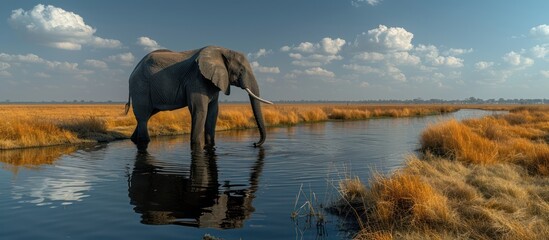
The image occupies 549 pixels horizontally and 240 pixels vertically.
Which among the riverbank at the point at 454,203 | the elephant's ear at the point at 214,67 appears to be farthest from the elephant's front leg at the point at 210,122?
the riverbank at the point at 454,203

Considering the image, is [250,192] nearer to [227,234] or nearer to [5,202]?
[227,234]

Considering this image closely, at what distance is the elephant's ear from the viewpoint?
591 inches

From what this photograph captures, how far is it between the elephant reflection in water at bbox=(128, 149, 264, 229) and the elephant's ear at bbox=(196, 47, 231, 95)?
4.42 meters

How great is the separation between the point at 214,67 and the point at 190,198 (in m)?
7.84

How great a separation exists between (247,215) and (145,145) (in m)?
10.9

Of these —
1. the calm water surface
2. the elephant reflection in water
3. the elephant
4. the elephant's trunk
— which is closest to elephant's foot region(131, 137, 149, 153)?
the elephant

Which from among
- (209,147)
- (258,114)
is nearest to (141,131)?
(209,147)

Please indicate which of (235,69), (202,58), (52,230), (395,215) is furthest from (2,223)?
(235,69)

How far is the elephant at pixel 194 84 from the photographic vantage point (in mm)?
15227

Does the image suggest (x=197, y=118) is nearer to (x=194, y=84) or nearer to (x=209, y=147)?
(x=194, y=84)

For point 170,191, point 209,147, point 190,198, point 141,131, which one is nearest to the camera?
point 190,198

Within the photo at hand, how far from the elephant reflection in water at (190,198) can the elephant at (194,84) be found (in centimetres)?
431

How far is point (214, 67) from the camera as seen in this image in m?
15.1

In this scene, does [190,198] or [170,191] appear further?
[170,191]
